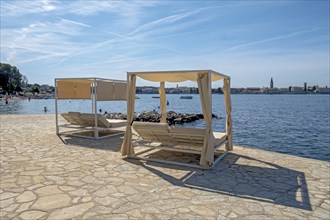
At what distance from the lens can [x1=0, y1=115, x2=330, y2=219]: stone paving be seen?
12.2 feet

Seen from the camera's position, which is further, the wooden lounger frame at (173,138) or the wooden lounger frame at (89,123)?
the wooden lounger frame at (89,123)

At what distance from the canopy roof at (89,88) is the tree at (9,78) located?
8896 centimetres

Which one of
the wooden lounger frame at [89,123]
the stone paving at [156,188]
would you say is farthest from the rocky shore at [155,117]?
the stone paving at [156,188]

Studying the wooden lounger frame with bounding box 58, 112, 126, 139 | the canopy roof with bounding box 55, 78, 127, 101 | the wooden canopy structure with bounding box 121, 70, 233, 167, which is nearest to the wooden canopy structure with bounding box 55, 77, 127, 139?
the canopy roof with bounding box 55, 78, 127, 101

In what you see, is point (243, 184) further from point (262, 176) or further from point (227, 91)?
point (227, 91)

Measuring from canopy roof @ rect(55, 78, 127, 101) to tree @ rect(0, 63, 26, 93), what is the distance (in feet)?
292

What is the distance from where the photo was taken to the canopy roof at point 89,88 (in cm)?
988

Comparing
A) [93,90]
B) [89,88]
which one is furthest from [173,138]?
[89,88]

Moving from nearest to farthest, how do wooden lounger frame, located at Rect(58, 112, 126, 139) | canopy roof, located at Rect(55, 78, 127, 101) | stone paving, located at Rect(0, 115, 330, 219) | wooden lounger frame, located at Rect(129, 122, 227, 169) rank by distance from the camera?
stone paving, located at Rect(0, 115, 330, 219) < wooden lounger frame, located at Rect(129, 122, 227, 169) < wooden lounger frame, located at Rect(58, 112, 126, 139) < canopy roof, located at Rect(55, 78, 127, 101)

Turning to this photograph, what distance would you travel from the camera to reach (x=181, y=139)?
6.58 m

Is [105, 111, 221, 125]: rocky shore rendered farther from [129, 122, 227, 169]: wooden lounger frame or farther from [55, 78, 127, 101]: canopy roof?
[129, 122, 227, 169]: wooden lounger frame

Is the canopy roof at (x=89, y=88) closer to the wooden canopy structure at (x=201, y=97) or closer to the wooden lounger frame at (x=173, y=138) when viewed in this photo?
the wooden canopy structure at (x=201, y=97)

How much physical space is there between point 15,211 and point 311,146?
54.3 feet

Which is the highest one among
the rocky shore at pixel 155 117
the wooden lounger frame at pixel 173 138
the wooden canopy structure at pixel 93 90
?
the wooden canopy structure at pixel 93 90
